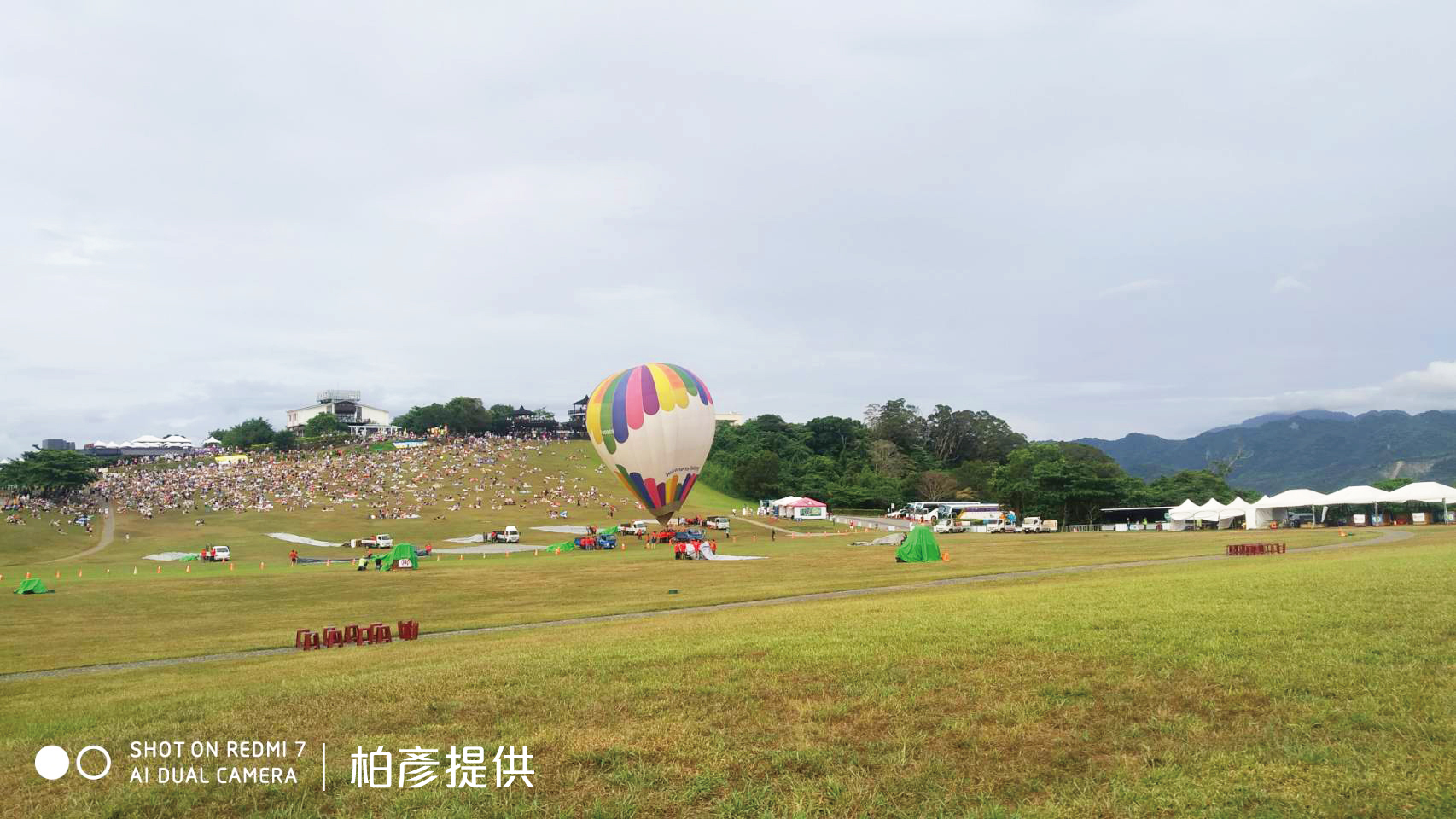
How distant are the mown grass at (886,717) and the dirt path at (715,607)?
116 inches

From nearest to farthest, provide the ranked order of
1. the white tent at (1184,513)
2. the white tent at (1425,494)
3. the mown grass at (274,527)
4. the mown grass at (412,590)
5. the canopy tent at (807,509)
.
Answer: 1. the mown grass at (412,590)
2. the white tent at (1425,494)
3. the mown grass at (274,527)
4. the white tent at (1184,513)
5. the canopy tent at (807,509)

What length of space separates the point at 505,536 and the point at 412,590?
1418 inches

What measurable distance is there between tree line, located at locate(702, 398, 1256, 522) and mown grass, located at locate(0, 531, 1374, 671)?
4376cm

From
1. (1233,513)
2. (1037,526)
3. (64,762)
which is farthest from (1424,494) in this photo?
(64,762)

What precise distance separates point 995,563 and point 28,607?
1595 inches

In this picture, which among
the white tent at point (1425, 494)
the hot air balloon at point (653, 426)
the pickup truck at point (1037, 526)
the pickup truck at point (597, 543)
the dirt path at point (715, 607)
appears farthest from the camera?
the pickup truck at point (1037, 526)

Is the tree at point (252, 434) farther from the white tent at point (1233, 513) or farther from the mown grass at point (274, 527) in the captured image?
the white tent at point (1233, 513)

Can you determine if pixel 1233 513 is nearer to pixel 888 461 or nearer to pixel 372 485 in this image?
pixel 888 461

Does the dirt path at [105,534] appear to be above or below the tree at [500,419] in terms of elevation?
below

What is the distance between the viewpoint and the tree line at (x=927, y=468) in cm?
10125

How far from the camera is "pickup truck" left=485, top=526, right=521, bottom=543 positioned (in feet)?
231

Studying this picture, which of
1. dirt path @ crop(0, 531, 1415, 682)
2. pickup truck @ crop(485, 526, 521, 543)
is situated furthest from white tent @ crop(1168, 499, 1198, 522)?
pickup truck @ crop(485, 526, 521, 543)

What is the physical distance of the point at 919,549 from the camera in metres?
44.8

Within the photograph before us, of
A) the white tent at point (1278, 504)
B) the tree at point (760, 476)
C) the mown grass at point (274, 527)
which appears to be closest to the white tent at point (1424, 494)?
the white tent at point (1278, 504)
